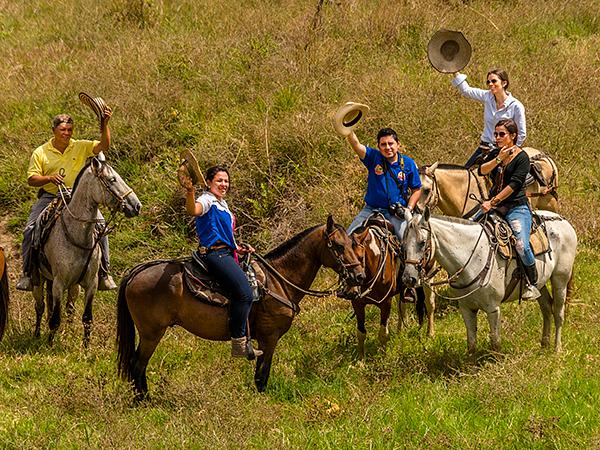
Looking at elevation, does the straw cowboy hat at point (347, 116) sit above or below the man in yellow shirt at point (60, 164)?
above

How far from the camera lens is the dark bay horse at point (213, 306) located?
25.6ft

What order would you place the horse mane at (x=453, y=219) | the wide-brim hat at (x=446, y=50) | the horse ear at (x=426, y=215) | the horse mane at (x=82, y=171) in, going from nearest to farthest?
the horse ear at (x=426, y=215) < the horse mane at (x=453, y=219) < the horse mane at (x=82, y=171) < the wide-brim hat at (x=446, y=50)

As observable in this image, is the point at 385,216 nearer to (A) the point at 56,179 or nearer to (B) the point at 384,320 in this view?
(B) the point at 384,320

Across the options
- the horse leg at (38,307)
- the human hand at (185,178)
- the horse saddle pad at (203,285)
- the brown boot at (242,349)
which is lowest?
the horse leg at (38,307)

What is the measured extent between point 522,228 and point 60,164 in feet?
18.7

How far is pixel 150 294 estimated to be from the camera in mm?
7754


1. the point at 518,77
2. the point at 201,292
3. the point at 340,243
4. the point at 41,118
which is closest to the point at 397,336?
the point at 340,243

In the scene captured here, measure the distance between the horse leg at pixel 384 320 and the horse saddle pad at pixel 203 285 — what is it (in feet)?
6.87

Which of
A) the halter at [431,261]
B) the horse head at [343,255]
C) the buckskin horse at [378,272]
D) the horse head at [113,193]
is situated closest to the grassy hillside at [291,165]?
the buckskin horse at [378,272]

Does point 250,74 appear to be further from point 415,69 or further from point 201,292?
point 201,292

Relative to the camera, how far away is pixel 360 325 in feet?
29.5

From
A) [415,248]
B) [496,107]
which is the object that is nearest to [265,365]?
[415,248]

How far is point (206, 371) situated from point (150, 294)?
4.48 ft

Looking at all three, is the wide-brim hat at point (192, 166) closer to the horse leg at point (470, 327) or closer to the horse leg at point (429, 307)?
the horse leg at point (470, 327)
